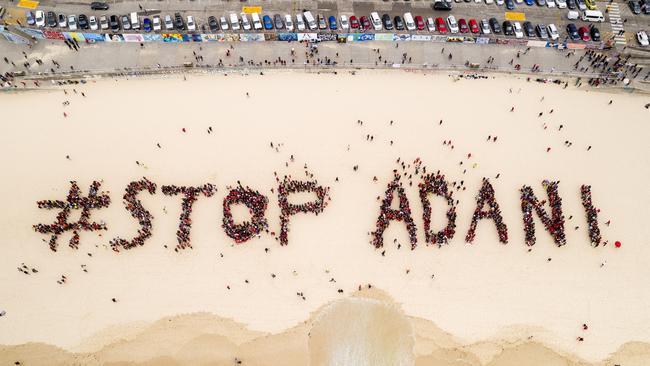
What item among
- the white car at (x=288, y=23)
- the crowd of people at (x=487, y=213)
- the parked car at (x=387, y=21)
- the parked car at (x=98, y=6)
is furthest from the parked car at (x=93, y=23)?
the crowd of people at (x=487, y=213)

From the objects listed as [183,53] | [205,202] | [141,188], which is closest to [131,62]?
[183,53]

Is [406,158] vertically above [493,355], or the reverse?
[406,158]

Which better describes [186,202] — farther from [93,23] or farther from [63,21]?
[63,21]

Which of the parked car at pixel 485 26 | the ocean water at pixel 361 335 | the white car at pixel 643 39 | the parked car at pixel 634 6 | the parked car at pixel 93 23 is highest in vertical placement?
the parked car at pixel 93 23

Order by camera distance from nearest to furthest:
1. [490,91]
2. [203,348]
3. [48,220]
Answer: [203,348]
[48,220]
[490,91]

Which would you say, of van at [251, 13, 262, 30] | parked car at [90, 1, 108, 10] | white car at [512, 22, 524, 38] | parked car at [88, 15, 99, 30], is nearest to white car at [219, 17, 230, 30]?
van at [251, 13, 262, 30]

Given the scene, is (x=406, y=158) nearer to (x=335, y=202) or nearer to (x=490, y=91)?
(x=335, y=202)

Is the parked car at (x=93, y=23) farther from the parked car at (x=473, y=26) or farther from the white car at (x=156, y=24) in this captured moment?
the parked car at (x=473, y=26)

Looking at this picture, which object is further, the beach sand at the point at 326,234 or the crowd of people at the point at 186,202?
the crowd of people at the point at 186,202

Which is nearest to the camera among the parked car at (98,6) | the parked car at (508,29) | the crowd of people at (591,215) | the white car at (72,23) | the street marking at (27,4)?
the crowd of people at (591,215)
